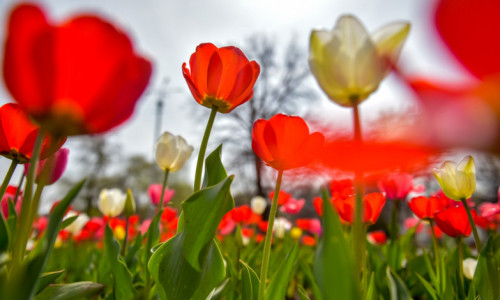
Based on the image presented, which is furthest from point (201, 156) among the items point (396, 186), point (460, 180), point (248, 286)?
point (396, 186)

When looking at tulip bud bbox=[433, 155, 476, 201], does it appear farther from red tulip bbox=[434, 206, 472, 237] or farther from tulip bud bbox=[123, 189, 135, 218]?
tulip bud bbox=[123, 189, 135, 218]

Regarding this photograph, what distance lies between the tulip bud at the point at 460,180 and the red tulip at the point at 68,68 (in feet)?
2.63

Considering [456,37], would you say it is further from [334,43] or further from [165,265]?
[165,265]

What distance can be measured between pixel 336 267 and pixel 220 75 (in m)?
0.43

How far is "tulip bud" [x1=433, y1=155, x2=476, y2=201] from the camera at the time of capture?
81 centimetres

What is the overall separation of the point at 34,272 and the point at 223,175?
1.18 feet

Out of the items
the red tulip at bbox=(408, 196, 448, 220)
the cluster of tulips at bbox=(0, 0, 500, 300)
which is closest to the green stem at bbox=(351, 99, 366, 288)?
the cluster of tulips at bbox=(0, 0, 500, 300)

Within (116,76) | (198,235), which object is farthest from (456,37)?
(198,235)

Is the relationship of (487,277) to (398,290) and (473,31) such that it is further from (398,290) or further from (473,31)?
(473,31)

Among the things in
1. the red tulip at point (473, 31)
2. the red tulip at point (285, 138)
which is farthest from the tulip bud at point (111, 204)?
the red tulip at point (473, 31)

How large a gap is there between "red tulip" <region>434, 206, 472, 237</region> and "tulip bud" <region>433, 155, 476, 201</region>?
104mm

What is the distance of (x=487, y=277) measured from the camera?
0.71m

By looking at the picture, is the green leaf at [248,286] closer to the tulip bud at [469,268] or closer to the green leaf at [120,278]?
the green leaf at [120,278]

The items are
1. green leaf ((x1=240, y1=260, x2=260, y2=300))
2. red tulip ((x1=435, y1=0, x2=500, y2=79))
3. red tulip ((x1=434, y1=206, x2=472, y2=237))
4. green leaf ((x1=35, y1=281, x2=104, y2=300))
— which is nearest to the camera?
red tulip ((x1=435, y1=0, x2=500, y2=79))
